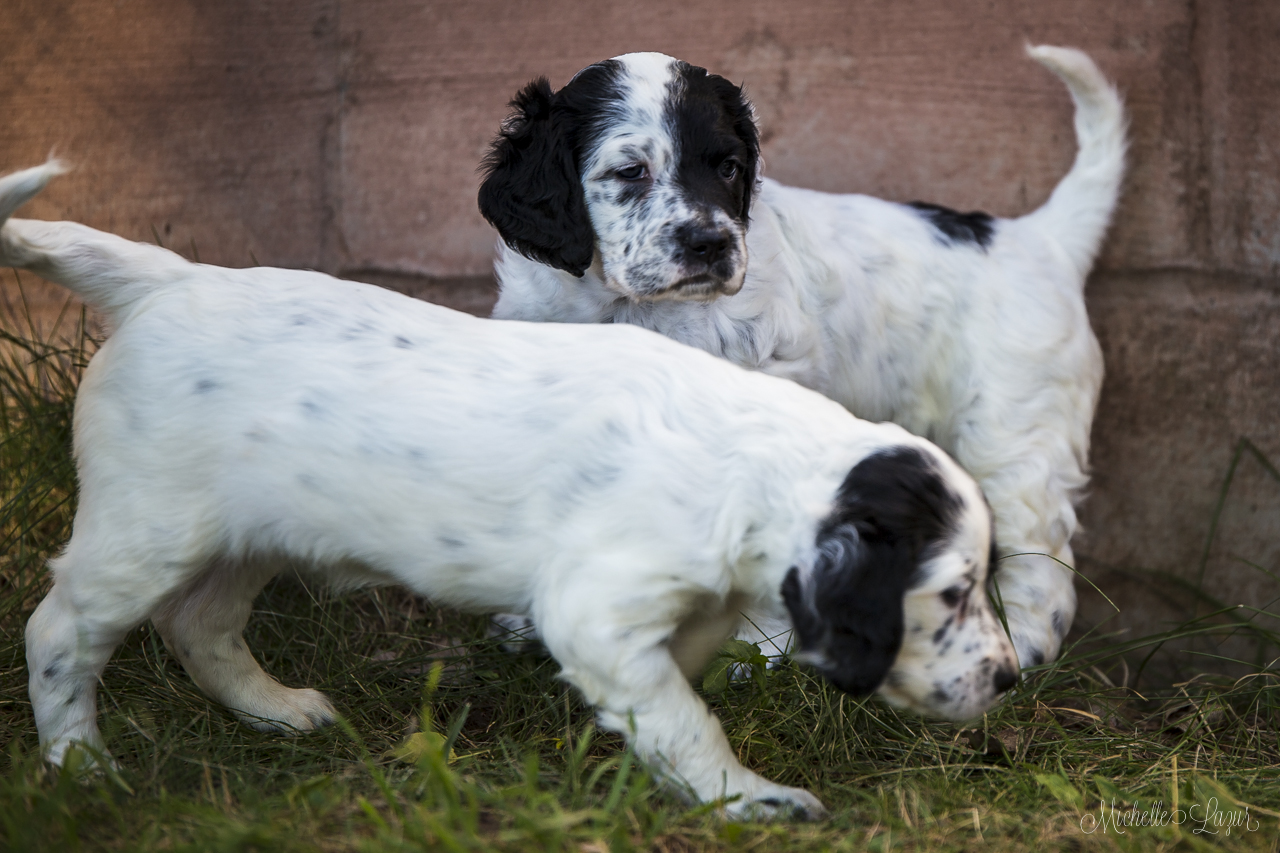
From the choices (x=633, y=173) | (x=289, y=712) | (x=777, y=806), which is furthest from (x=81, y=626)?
(x=633, y=173)

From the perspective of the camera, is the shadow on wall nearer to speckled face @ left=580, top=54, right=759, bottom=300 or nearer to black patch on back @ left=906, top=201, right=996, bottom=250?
black patch on back @ left=906, top=201, right=996, bottom=250

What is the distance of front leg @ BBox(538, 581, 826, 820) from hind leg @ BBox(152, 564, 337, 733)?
937 millimetres

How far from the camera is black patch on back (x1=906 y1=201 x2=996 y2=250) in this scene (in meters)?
3.51

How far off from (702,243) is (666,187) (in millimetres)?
248

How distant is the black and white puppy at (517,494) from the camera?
2.01 m

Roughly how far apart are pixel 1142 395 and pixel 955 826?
2.33 m

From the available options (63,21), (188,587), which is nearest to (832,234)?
(188,587)

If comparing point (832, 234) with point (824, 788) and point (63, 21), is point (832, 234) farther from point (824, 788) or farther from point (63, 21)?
point (63, 21)

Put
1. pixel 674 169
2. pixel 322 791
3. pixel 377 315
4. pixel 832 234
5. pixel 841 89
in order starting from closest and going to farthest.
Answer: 1. pixel 322 791
2. pixel 377 315
3. pixel 674 169
4. pixel 832 234
5. pixel 841 89

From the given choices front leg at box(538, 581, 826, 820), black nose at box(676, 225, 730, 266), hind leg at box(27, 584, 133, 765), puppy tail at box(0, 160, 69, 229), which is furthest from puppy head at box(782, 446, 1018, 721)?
puppy tail at box(0, 160, 69, 229)

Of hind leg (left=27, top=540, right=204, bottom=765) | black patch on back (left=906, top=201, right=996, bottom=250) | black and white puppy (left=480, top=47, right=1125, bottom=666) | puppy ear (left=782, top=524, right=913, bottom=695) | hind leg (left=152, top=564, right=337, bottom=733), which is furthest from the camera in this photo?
black patch on back (left=906, top=201, right=996, bottom=250)

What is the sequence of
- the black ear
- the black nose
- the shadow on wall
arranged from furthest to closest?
the shadow on wall → the black ear → the black nose

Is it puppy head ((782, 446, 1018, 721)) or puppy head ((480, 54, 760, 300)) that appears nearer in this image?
puppy head ((782, 446, 1018, 721))

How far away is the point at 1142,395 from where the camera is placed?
13.0ft
